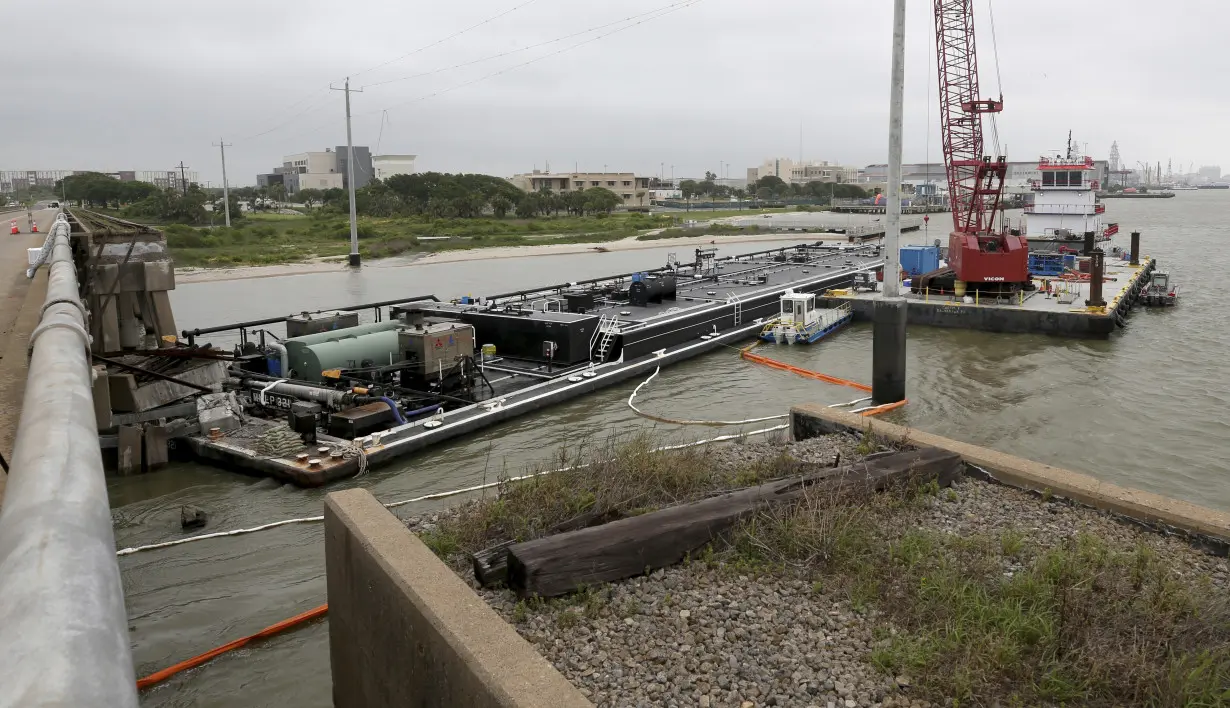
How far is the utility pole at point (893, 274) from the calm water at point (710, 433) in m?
1.14

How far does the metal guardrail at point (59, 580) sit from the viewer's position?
47.0 inches

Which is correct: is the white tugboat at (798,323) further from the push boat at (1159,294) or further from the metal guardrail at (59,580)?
the metal guardrail at (59,580)

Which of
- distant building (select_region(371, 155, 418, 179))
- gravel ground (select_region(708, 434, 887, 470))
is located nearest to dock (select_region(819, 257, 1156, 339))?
gravel ground (select_region(708, 434, 887, 470))

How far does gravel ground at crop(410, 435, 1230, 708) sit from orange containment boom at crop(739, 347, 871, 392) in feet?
45.4

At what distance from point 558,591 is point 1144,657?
139 inches

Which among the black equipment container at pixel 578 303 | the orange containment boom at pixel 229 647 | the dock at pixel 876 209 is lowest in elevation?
the orange containment boom at pixel 229 647

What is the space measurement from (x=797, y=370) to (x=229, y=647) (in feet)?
52.9

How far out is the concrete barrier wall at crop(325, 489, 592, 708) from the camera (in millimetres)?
4312

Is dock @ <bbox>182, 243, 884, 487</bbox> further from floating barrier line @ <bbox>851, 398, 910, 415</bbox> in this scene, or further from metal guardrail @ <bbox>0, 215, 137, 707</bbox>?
metal guardrail @ <bbox>0, 215, 137, 707</bbox>

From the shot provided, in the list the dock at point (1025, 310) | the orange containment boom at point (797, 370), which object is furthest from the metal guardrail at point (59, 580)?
the dock at point (1025, 310)

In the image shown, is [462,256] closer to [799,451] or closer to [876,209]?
[799,451]

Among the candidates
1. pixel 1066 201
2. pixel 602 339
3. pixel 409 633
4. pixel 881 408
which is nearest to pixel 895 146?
pixel 881 408

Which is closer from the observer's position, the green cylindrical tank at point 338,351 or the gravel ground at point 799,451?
the gravel ground at point 799,451

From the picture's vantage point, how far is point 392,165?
553 feet
